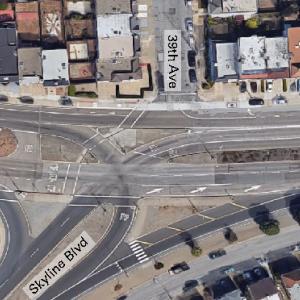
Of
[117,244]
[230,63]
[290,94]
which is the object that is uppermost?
[230,63]

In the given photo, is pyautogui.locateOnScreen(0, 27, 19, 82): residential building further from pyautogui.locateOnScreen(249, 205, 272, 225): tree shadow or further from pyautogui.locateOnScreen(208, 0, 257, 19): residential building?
pyautogui.locateOnScreen(249, 205, 272, 225): tree shadow

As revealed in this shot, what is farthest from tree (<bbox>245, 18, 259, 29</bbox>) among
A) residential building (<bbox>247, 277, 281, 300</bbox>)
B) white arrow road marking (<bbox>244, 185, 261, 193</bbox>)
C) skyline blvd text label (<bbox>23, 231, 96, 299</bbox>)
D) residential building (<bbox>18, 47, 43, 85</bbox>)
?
skyline blvd text label (<bbox>23, 231, 96, 299</bbox>)

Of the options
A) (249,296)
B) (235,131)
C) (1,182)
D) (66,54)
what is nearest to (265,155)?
(235,131)

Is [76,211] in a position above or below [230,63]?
below

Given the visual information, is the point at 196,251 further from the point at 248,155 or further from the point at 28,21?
the point at 28,21

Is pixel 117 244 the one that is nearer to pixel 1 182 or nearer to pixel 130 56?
pixel 1 182
